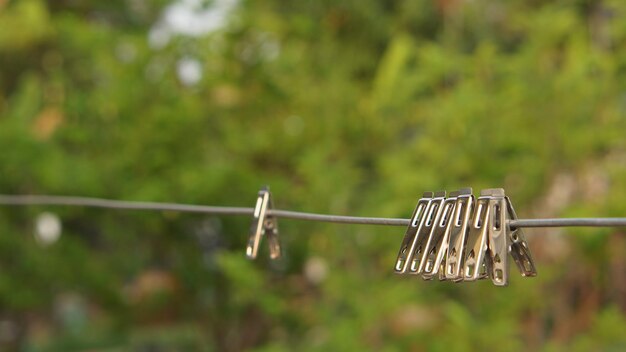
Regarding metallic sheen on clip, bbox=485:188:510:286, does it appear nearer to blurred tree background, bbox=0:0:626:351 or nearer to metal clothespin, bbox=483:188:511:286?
metal clothespin, bbox=483:188:511:286

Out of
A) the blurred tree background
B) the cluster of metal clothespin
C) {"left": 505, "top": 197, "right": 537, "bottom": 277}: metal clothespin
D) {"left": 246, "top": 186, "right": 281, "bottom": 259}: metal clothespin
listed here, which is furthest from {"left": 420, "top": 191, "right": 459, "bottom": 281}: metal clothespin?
the blurred tree background

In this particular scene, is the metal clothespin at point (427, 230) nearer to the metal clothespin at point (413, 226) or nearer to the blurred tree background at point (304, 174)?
the metal clothespin at point (413, 226)

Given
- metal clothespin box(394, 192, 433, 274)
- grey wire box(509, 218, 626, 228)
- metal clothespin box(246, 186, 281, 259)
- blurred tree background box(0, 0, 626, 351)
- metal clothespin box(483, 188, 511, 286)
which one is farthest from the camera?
blurred tree background box(0, 0, 626, 351)

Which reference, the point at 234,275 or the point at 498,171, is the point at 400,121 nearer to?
the point at 498,171

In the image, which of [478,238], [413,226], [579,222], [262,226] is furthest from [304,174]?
[579,222]

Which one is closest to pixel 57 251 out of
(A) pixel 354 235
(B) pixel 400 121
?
(A) pixel 354 235

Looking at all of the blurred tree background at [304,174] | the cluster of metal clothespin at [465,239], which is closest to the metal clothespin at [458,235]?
the cluster of metal clothespin at [465,239]
